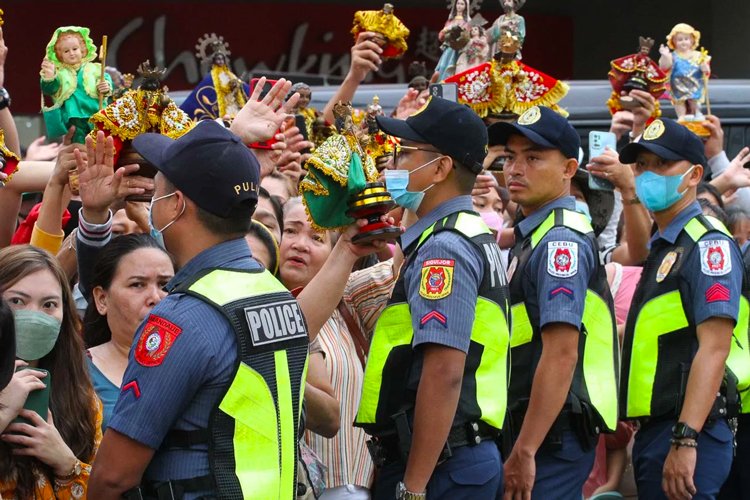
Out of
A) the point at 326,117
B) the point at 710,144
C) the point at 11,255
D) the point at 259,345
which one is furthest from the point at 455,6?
the point at 259,345

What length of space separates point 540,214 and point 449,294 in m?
1.07

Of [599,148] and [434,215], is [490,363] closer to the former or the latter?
[434,215]

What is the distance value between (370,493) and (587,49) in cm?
1296

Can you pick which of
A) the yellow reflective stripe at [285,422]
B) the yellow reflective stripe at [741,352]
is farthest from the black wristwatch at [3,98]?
the yellow reflective stripe at [741,352]

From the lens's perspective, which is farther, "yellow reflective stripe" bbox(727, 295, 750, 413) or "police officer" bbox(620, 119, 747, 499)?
"yellow reflective stripe" bbox(727, 295, 750, 413)

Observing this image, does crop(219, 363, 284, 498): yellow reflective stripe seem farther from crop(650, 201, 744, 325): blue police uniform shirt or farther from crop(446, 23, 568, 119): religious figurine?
crop(446, 23, 568, 119): religious figurine

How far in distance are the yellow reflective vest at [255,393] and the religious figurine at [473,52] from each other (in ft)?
13.5

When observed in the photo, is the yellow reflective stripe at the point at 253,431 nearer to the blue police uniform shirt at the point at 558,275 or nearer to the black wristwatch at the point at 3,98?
the blue police uniform shirt at the point at 558,275

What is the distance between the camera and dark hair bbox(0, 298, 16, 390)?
3.14 meters

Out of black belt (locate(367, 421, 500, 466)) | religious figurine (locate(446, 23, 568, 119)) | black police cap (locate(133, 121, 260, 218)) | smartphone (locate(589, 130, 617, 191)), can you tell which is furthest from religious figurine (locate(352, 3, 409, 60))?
black police cap (locate(133, 121, 260, 218))

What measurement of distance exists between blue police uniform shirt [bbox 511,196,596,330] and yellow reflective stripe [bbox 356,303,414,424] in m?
0.71

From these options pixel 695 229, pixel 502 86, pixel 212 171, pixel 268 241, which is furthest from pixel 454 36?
pixel 212 171

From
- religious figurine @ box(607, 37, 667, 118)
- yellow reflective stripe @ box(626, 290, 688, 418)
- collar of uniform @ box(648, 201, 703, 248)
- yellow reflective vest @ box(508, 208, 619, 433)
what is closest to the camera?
yellow reflective vest @ box(508, 208, 619, 433)

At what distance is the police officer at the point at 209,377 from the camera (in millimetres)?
3262
